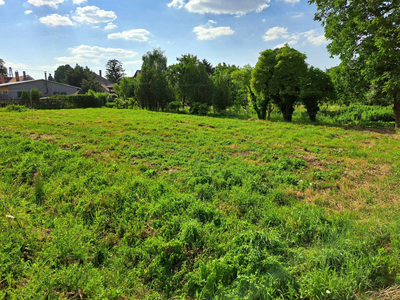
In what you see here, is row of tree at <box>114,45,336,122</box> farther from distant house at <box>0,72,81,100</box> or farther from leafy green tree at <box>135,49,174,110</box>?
distant house at <box>0,72,81,100</box>

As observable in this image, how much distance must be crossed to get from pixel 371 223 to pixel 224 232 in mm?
2074

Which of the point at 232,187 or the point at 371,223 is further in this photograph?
the point at 232,187

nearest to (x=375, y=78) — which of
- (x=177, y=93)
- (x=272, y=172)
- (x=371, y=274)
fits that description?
(x=272, y=172)

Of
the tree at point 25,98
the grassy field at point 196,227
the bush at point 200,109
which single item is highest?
the tree at point 25,98

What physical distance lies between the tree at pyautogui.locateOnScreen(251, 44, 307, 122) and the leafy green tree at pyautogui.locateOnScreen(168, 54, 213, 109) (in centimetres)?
774

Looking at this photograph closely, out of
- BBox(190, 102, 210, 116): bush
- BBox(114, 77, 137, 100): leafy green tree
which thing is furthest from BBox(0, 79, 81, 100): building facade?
BBox(190, 102, 210, 116): bush

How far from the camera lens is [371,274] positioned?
2.19 metres

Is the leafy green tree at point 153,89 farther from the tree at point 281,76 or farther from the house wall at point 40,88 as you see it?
the house wall at point 40,88

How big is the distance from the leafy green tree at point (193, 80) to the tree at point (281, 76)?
7745 millimetres

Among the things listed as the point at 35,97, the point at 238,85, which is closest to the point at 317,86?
the point at 238,85

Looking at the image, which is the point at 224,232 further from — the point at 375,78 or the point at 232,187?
the point at 375,78

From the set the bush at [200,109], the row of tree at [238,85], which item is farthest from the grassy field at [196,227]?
the bush at [200,109]

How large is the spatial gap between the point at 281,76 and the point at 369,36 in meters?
5.65

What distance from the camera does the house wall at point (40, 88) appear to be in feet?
104
